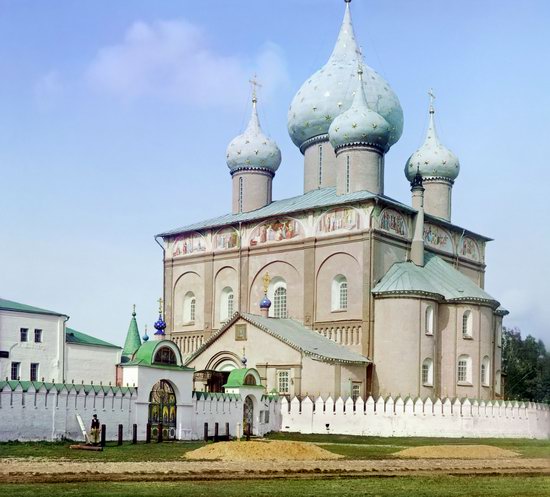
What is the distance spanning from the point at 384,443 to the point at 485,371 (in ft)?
47.0

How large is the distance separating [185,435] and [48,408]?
5731mm

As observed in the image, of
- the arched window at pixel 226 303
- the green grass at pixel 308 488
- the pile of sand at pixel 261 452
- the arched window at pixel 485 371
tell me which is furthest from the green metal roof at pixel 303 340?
the green grass at pixel 308 488

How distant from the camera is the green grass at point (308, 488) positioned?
1529 cm

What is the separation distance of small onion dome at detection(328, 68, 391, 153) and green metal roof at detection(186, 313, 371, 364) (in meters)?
10.1

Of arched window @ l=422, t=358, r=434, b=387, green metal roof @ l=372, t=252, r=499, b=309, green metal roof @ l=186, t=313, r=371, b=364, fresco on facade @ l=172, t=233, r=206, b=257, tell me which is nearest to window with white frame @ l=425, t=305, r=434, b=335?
green metal roof @ l=372, t=252, r=499, b=309

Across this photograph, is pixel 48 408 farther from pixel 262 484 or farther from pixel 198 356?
pixel 198 356

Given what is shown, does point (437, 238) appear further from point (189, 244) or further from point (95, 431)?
point (95, 431)

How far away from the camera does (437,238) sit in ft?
168

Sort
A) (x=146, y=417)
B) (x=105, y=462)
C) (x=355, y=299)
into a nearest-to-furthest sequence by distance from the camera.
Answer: (x=105, y=462)
(x=146, y=417)
(x=355, y=299)

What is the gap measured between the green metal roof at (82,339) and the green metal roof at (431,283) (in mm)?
16863

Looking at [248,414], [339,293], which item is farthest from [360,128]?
[248,414]

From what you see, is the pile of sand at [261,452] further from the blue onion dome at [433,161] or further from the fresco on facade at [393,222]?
the blue onion dome at [433,161]

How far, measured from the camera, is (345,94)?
5222 cm

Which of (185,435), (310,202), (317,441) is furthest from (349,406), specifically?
(310,202)
